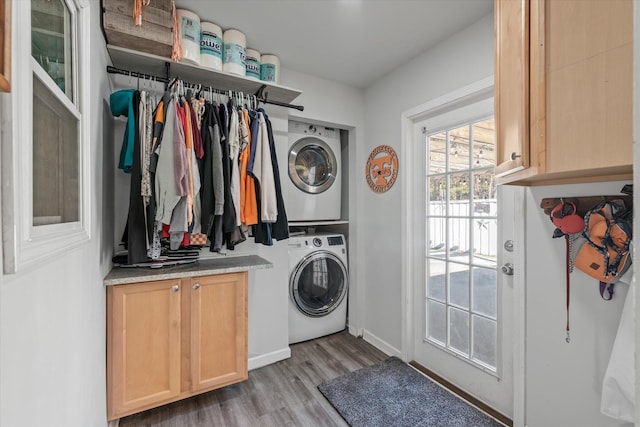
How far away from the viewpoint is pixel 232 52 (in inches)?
73.7

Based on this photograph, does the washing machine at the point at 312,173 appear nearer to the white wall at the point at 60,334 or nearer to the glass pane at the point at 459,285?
the glass pane at the point at 459,285

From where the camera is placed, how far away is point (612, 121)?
0.82m

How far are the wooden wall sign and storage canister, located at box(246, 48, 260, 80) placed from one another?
1210 millimetres

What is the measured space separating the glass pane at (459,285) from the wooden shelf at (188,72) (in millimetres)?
1760

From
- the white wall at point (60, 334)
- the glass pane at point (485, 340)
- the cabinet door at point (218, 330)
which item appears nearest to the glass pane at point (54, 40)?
the white wall at point (60, 334)

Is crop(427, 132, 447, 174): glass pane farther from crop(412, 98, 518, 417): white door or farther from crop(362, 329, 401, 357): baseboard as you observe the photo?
crop(362, 329, 401, 357): baseboard

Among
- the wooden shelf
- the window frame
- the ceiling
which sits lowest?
the window frame

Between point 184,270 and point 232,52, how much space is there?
1436 mm

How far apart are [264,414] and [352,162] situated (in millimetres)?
2178

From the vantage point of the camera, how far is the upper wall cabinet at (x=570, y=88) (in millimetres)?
815

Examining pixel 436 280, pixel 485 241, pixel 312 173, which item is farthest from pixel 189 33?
pixel 436 280

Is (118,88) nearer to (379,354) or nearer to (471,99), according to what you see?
(471,99)

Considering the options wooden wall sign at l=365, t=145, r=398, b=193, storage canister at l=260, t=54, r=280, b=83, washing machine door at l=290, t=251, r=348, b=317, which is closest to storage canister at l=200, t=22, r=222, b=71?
storage canister at l=260, t=54, r=280, b=83

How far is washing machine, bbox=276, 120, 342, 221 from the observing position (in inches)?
106
